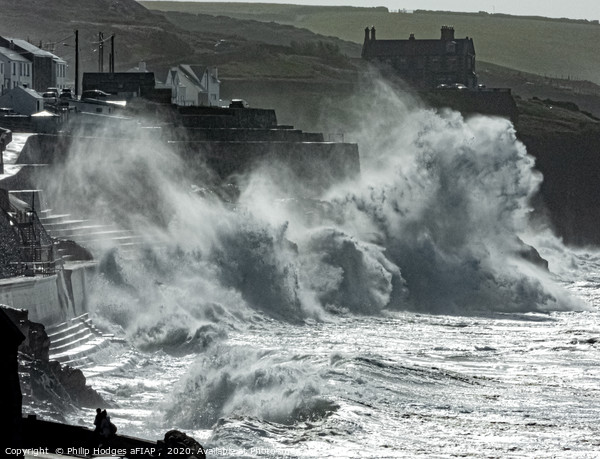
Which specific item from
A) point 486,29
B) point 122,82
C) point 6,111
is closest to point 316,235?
point 6,111

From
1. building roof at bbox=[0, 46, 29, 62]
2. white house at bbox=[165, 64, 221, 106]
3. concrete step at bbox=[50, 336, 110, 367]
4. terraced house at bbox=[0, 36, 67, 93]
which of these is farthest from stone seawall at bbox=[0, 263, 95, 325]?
white house at bbox=[165, 64, 221, 106]

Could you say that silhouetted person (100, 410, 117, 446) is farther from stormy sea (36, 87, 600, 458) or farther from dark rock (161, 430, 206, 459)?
stormy sea (36, 87, 600, 458)

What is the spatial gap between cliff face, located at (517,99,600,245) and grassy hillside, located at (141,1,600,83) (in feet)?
213

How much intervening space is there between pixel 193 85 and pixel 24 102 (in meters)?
28.3

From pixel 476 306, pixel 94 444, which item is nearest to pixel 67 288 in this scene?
pixel 94 444

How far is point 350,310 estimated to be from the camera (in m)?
37.6

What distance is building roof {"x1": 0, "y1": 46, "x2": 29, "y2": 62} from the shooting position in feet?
189

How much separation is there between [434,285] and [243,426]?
71.0ft

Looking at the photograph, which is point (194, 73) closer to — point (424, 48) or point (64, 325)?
point (424, 48)

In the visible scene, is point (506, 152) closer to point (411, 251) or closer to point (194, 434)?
point (411, 251)

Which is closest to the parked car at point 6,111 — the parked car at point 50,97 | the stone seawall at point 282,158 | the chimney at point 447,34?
the parked car at point 50,97

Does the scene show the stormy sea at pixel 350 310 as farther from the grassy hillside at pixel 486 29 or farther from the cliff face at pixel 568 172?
the grassy hillside at pixel 486 29

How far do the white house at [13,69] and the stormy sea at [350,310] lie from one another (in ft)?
42.1

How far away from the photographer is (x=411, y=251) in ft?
145
